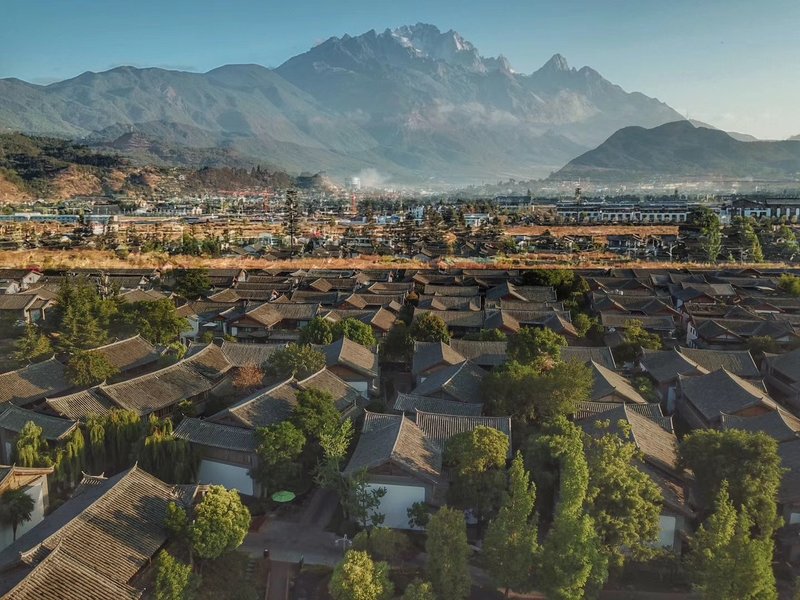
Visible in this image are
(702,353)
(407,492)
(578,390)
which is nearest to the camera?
(407,492)

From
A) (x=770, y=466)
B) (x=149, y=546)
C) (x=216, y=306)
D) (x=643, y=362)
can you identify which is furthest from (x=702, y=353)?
(x=216, y=306)

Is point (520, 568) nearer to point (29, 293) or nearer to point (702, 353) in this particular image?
point (702, 353)

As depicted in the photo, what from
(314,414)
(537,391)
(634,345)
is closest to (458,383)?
(537,391)

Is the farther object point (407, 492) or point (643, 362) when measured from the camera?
point (643, 362)

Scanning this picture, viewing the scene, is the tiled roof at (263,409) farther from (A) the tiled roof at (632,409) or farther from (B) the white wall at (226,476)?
(A) the tiled roof at (632,409)

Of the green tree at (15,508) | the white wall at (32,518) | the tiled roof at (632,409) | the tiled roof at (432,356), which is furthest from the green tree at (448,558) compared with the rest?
the tiled roof at (432,356)

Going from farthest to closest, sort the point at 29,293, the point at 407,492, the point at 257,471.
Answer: the point at 29,293, the point at 257,471, the point at 407,492
